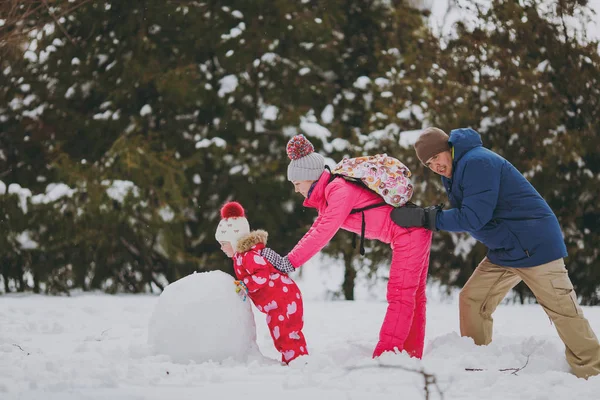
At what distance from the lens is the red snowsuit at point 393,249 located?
408 cm

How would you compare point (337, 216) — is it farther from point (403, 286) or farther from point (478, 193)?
point (478, 193)

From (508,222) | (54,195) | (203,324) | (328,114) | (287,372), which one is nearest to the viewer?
(287,372)

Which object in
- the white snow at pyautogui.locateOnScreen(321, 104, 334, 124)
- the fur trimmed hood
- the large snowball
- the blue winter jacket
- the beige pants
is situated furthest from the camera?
the white snow at pyautogui.locateOnScreen(321, 104, 334, 124)

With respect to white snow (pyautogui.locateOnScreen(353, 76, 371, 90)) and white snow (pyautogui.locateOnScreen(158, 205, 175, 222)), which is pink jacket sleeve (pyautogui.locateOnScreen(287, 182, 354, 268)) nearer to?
white snow (pyautogui.locateOnScreen(158, 205, 175, 222))

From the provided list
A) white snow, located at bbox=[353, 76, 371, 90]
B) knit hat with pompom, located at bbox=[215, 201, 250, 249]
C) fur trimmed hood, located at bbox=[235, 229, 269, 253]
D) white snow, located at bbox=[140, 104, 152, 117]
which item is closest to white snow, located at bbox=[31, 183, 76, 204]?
white snow, located at bbox=[140, 104, 152, 117]

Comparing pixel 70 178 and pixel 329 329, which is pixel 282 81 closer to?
pixel 70 178

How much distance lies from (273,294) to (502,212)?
4.56 feet

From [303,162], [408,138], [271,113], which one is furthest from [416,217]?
[271,113]

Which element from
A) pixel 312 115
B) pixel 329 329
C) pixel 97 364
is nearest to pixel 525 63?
pixel 312 115

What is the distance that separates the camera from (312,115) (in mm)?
8156

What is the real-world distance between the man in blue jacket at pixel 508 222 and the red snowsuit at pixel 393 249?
136mm

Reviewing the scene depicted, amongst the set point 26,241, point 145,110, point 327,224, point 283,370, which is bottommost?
point 26,241

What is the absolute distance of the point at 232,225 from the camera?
4301 millimetres

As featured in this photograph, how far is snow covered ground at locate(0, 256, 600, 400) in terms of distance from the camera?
3.17 metres
